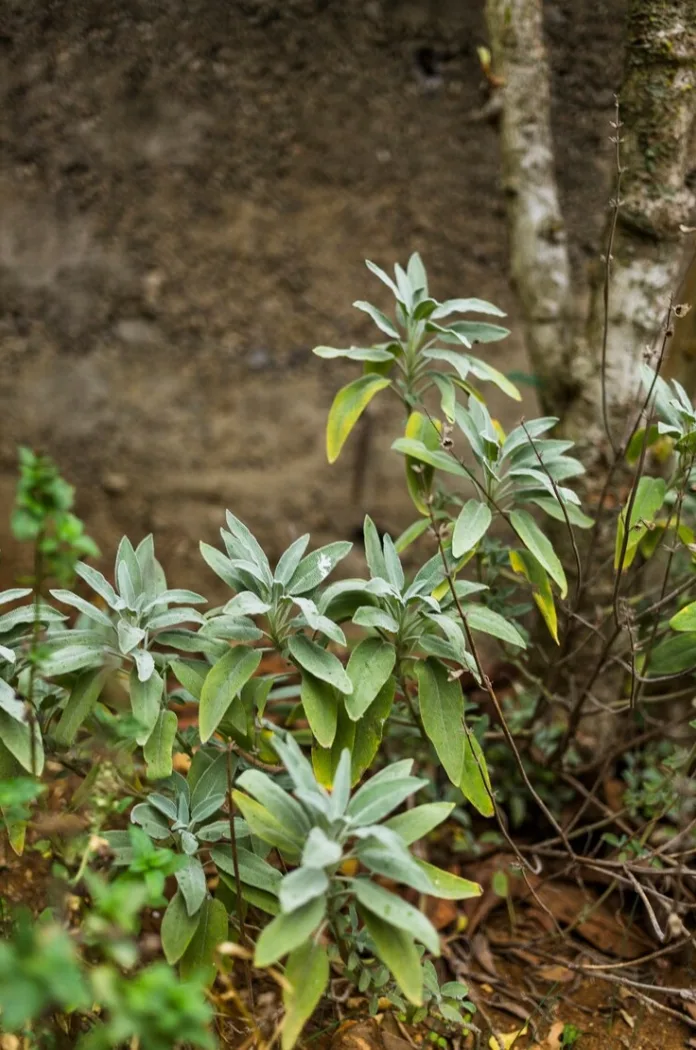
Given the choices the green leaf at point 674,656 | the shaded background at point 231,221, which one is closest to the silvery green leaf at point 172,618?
the green leaf at point 674,656

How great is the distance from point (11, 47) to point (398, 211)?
1075 mm

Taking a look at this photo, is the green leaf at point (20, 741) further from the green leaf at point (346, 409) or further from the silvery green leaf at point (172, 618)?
the green leaf at point (346, 409)

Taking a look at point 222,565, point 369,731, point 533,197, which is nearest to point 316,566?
point 222,565

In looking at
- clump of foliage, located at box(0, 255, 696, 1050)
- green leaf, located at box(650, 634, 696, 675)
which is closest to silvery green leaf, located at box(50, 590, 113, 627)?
clump of foliage, located at box(0, 255, 696, 1050)

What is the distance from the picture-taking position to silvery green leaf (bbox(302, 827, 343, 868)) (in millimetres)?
1054

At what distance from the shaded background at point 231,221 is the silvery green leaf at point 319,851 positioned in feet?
5.41

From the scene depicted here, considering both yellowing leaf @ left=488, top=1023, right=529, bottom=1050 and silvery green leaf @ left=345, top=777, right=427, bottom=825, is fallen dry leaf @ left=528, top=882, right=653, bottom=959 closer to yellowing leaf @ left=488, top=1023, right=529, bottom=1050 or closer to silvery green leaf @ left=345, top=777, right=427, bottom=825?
yellowing leaf @ left=488, top=1023, right=529, bottom=1050

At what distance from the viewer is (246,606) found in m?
1.32

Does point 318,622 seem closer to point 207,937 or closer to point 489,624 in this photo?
point 489,624

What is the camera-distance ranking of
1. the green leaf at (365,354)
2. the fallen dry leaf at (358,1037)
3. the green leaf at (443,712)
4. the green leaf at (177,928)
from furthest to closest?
the green leaf at (365,354) → the fallen dry leaf at (358,1037) → the green leaf at (443,712) → the green leaf at (177,928)

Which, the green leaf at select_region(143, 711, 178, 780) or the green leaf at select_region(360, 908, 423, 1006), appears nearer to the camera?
the green leaf at select_region(360, 908, 423, 1006)

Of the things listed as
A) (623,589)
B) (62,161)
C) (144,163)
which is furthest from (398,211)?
(623,589)

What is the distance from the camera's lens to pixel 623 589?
1.91 m

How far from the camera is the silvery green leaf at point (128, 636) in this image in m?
1.34
